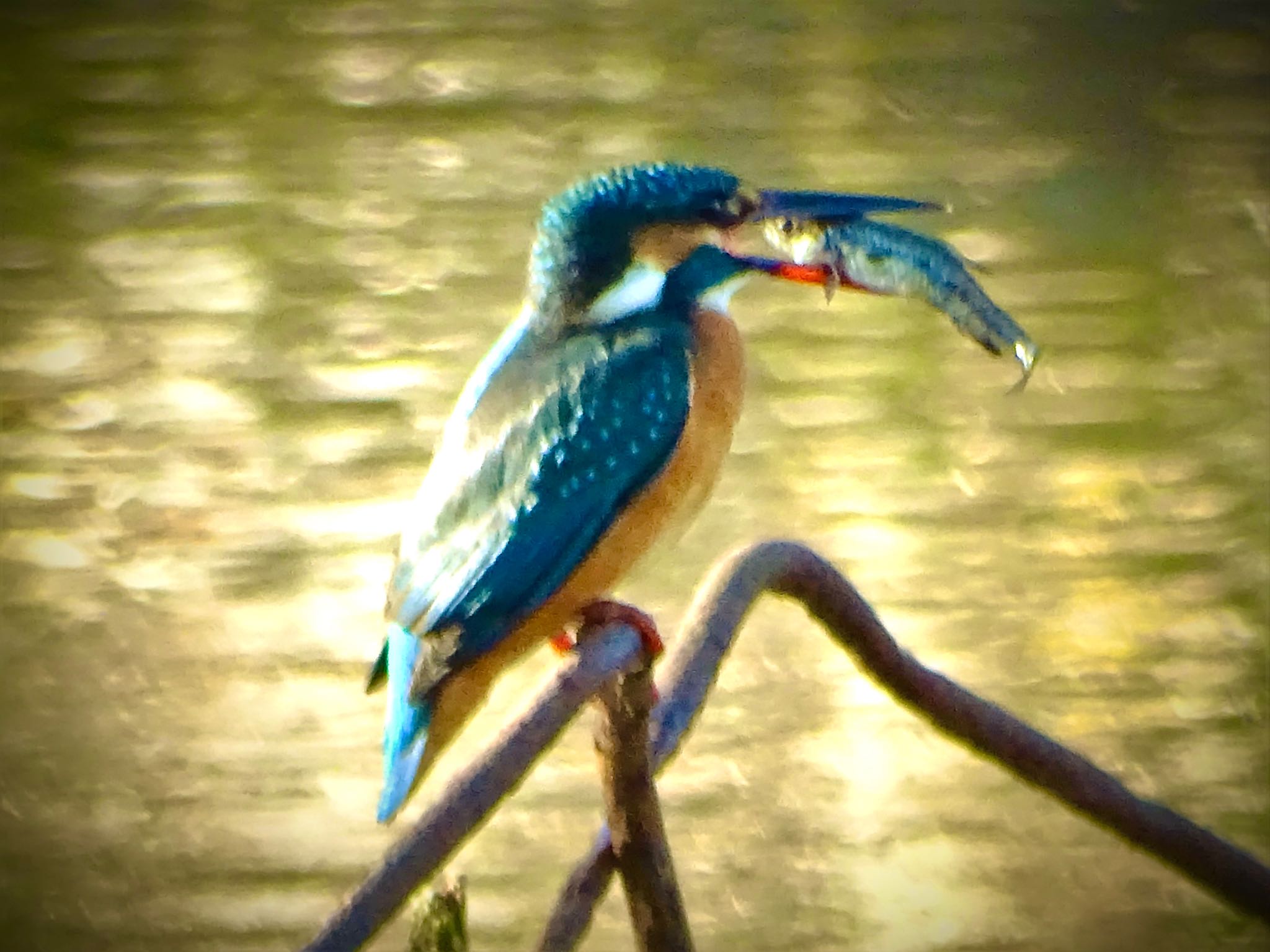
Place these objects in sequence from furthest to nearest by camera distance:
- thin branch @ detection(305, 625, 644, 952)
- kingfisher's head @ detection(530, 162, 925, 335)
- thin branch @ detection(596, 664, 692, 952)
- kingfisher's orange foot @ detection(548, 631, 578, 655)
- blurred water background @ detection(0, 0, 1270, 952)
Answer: blurred water background @ detection(0, 0, 1270, 952), kingfisher's orange foot @ detection(548, 631, 578, 655), kingfisher's head @ detection(530, 162, 925, 335), thin branch @ detection(596, 664, 692, 952), thin branch @ detection(305, 625, 644, 952)

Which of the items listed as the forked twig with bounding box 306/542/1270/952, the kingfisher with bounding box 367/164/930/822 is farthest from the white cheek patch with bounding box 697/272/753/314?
the forked twig with bounding box 306/542/1270/952

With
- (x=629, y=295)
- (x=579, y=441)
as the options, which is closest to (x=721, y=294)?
(x=629, y=295)

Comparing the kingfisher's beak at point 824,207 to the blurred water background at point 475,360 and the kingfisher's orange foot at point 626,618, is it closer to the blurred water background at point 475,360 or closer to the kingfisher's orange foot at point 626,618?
the kingfisher's orange foot at point 626,618

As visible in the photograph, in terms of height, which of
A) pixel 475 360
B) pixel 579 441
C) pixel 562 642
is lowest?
pixel 562 642

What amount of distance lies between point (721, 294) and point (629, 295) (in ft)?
0.27

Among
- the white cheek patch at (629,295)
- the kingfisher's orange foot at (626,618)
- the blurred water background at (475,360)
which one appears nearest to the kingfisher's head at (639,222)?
the white cheek patch at (629,295)

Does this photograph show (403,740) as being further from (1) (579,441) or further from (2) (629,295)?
(2) (629,295)

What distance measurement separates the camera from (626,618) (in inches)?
29.9

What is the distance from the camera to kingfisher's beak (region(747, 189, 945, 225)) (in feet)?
2.58

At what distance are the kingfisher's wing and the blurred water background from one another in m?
0.58

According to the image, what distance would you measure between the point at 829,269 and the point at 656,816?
1.41 feet

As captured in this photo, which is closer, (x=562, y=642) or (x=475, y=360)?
(x=562, y=642)

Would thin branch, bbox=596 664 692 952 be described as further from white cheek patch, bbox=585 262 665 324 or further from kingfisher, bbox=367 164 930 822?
white cheek patch, bbox=585 262 665 324

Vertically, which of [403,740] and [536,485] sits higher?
[536,485]
